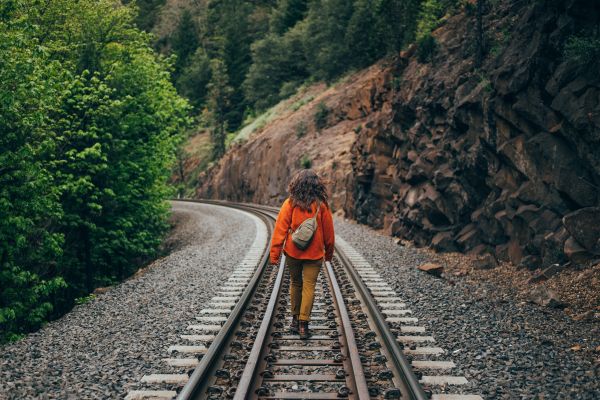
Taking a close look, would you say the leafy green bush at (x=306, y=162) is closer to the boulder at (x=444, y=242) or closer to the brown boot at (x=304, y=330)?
the boulder at (x=444, y=242)

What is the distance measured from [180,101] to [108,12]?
364 centimetres

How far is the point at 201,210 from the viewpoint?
31.9 m

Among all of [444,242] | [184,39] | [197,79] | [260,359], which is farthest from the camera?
[184,39]

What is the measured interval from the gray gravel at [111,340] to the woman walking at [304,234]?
5.59ft

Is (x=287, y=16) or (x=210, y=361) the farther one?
(x=287, y=16)

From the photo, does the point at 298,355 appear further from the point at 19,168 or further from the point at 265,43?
the point at 265,43

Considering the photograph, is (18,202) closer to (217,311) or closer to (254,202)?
(217,311)

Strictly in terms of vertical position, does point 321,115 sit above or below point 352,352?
above

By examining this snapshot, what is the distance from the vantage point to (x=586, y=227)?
783 centimetres

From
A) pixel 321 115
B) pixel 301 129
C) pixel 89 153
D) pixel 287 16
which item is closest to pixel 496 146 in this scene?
pixel 89 153

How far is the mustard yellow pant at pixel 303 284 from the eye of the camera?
5871 millimetres

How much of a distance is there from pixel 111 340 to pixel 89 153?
8029 mm

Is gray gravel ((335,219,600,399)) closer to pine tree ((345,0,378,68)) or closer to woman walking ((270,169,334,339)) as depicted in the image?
woman walking ((270,169,334,339))

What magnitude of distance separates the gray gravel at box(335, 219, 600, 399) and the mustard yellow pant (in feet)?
5.63
